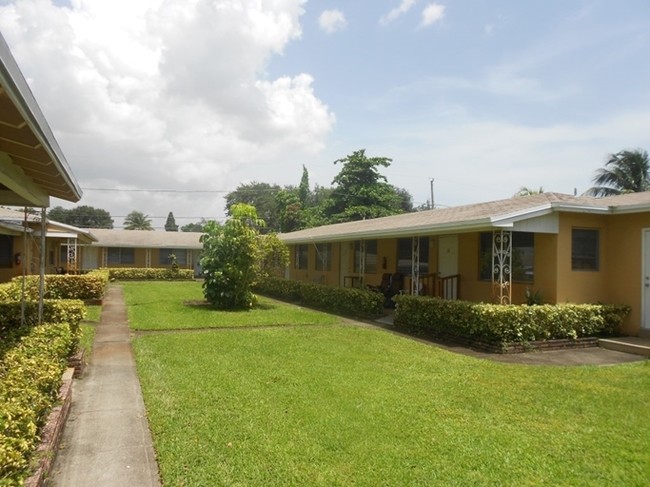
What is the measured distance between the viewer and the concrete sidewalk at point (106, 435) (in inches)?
153

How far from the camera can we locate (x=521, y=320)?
9.34 metres

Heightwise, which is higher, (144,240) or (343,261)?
(144,240)

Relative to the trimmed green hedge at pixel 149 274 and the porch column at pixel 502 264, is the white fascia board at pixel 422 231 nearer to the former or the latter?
the porch column at pixel 502 264

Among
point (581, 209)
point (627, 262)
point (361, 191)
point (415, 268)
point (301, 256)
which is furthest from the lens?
point (361, 191)

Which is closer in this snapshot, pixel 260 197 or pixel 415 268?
pixel 415 268

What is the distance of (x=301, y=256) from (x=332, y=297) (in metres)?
8.44

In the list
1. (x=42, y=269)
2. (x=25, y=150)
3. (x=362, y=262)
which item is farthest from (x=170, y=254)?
(x=25, y=150)

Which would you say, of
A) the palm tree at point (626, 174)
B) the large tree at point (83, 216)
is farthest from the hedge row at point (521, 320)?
the large tree at point (83, 216)

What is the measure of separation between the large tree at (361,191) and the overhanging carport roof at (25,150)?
111 feet

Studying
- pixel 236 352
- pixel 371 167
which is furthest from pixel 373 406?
pixel 371 167

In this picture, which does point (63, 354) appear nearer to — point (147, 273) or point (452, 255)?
point (452, 255)

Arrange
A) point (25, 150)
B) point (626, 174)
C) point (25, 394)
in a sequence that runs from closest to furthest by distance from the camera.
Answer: point (25, 394) → point (25, 150) → point (626, 174)

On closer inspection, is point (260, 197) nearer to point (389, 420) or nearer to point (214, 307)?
point (214, 307)

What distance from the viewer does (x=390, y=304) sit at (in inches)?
622
